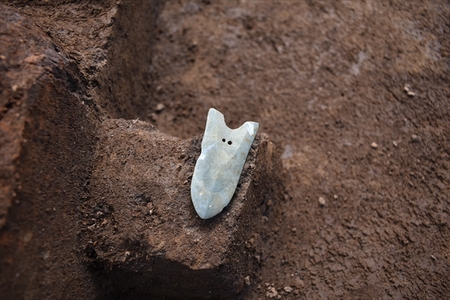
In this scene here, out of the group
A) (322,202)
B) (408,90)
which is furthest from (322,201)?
(408,90)

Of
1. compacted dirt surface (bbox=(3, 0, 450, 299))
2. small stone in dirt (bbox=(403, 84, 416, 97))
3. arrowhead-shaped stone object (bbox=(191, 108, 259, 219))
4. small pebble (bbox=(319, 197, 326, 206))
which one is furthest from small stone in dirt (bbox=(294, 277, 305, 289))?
small stone in dirt (bbox=(403, 84, 416, 97))

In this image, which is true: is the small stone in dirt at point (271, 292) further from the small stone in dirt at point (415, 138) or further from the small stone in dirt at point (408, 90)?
the small stone in dirt at point (408, 90)

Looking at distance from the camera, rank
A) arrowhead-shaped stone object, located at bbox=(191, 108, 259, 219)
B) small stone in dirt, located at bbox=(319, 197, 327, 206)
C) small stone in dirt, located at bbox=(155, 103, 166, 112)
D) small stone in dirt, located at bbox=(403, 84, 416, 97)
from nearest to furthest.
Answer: arrowhead-shaped stone object, located at bbox=(191, 108, 259, 219), small stone in dirt, located at bbox=(319, 197, 327, 206), small stone in dirt, located at bbox=(403, 84, 416, 97), small stone in dirt, located at bbox=(155, 103, 166, 112)

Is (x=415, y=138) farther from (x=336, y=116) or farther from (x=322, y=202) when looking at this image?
(x=322, y=202)

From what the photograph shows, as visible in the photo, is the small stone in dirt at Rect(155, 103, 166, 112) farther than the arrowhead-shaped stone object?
Yes

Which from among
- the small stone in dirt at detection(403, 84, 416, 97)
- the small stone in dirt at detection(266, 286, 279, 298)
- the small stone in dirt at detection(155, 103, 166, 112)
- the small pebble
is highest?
the small stone in dirt at detection(403, 84, 416, 97)

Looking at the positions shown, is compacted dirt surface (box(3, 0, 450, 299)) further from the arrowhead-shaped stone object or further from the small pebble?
the arrowhead-shaped stone object

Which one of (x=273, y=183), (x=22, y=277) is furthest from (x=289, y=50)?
(x=22, y=277)
